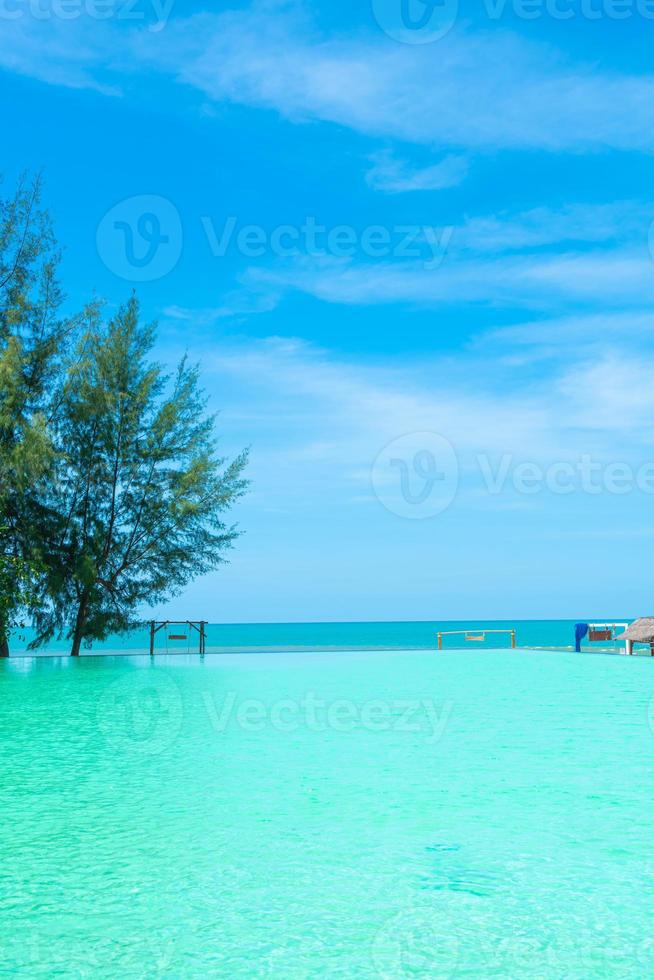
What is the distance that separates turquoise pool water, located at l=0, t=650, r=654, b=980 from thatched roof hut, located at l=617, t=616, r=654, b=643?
A: 416 inches

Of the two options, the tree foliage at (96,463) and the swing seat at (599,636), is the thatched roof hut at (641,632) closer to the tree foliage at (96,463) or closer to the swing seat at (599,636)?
the swing seat at (599,636)

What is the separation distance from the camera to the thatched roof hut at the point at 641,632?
2275 centimetres

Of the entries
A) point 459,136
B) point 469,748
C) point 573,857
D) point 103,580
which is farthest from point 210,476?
point 573,857

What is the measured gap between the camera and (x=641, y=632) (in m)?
23.1

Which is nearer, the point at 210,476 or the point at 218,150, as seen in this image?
the point at 218,150

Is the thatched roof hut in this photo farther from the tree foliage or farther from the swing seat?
the tree foliage

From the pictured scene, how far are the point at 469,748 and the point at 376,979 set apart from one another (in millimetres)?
6278

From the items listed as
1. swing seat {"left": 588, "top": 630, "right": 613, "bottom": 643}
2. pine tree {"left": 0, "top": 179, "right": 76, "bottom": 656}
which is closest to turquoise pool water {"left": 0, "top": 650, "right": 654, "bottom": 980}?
pine tree {"left": 0, "top": 179, "right": 76, "bottom": 656}

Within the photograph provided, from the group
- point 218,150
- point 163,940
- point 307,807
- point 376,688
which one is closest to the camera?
point 163,940

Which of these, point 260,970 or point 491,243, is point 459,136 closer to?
point 491,243

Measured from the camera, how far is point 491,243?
24.1m

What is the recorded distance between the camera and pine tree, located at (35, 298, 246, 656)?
24.2 metres

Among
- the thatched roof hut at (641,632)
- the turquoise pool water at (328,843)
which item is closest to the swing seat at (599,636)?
the thatched roof hut at (641,632)

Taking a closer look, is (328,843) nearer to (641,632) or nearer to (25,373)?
(641,632)
